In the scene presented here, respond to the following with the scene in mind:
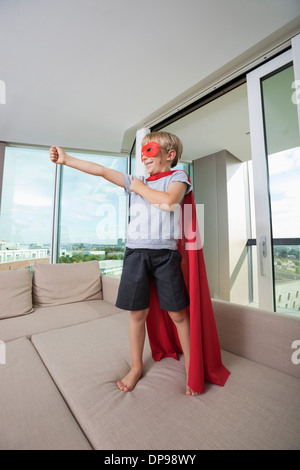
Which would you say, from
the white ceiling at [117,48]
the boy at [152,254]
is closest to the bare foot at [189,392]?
the boy at [152,254]

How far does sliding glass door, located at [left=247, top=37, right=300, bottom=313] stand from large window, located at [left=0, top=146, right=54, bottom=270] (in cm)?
284

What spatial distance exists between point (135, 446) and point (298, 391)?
0.67 m

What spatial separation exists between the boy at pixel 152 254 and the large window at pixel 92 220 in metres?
2.38

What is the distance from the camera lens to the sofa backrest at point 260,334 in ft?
3.18

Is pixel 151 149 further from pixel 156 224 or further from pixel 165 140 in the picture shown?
pixel 156 224

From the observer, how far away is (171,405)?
791 millimetres

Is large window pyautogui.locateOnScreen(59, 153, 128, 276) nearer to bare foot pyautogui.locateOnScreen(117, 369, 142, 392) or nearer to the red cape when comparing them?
the red cape

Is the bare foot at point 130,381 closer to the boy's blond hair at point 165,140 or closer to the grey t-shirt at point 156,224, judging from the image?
the grey t-shirt at point 156,224

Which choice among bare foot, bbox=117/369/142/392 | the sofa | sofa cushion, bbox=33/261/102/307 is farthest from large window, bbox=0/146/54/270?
bare foot, bbox=117/369/142/392

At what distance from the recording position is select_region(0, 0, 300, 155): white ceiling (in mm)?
1293

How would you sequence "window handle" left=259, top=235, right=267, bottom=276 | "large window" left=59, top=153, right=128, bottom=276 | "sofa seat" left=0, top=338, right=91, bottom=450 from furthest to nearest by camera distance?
"large window" left=59, top=153, right=128, bottom=276, "window handle" left=259, top=235, right=267, bottom=276, "sofa seat" left=0, top=338, right=91, bottom=450

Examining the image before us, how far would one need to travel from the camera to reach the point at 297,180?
148cm

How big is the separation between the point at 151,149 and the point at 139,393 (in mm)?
1047

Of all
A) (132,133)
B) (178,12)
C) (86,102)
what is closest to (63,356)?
(178,12)
